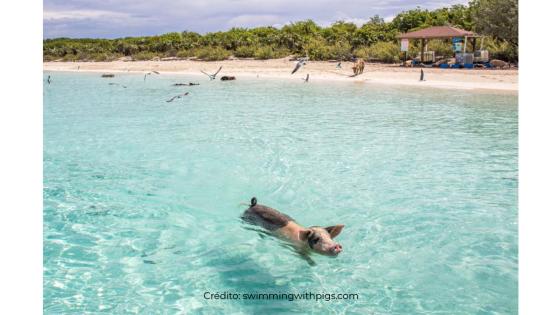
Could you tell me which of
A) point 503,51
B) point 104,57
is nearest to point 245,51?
point 104,57

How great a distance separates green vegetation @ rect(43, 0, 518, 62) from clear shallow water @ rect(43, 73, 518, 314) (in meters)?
17.7

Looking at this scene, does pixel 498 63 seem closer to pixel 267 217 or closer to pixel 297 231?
pixel 267 217

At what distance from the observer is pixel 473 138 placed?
12641 millimetres

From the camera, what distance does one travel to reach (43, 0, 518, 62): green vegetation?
3081 centimetres

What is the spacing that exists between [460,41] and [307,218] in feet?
93.5

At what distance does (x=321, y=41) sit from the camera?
4319cm

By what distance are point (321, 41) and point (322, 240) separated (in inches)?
1593

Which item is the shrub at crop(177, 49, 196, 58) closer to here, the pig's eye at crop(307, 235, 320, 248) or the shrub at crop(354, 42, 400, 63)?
the shrub at crop(354, 42, 400, 63)

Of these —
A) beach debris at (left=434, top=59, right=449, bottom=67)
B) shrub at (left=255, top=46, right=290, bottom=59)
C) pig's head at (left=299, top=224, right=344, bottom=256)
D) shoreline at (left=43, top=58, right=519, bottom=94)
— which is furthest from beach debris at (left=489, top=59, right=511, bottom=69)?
pig's head at (left=299, top=224, right=344, bottom=256)

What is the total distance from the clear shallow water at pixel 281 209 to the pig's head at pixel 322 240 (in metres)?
0.52

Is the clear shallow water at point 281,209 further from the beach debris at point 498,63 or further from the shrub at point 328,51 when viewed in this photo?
the shrub at point 328,51

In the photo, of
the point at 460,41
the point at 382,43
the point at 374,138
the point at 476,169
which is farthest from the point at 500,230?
the point at 382,43

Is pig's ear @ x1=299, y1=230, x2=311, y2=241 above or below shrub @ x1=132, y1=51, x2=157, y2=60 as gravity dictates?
below
